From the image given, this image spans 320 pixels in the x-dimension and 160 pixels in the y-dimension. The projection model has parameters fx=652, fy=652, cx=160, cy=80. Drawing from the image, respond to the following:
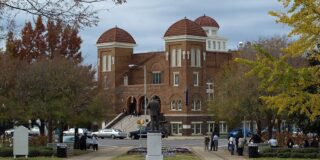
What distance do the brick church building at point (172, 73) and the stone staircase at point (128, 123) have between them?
62.3 inches

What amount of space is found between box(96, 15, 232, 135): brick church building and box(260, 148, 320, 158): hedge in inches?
1670

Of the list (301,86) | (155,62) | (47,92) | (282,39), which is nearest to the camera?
(301,86)

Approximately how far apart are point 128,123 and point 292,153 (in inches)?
2031

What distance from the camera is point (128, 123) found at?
88188mm

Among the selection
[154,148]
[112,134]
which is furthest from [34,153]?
[112,134]

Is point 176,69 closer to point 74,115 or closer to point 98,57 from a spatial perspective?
point 98,57

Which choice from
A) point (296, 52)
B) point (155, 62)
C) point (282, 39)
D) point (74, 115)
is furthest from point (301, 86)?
point (155, 62)

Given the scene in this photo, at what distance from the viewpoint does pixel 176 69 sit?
86.0m

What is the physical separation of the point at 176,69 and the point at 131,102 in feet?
34.7

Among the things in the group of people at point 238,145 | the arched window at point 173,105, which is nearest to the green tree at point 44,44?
the arched window at point 173,105

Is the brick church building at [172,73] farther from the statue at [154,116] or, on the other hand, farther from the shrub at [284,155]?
the statue at [154,116]

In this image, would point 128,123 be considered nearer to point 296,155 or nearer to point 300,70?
point 296,155

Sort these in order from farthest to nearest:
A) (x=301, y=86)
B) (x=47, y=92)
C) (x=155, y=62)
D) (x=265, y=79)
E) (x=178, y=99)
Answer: (x=155, y=62)
(x=178, y=99)
(x=47, y=92)
(x=265, y=79)
(x=301, y=86)

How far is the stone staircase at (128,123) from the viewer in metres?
86.3
